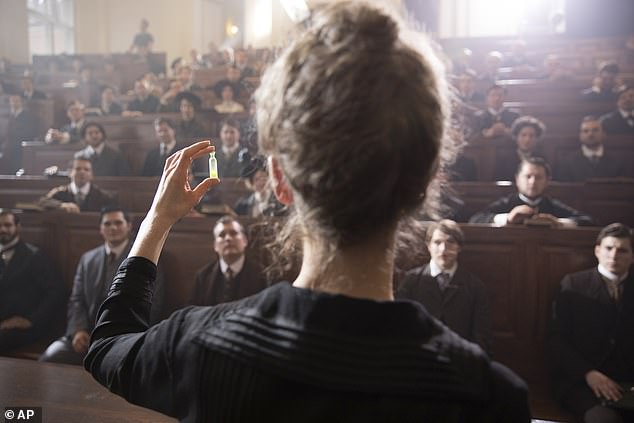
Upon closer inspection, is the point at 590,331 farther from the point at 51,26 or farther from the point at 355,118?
the point at 51,26

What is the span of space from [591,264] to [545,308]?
38 centimetres

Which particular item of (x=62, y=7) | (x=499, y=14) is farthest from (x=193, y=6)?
(x=499, y=14)

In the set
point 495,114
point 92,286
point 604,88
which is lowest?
point 92,286

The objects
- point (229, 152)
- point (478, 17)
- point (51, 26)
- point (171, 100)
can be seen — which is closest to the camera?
point (229, 152)

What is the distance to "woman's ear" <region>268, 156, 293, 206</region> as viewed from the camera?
66 cm

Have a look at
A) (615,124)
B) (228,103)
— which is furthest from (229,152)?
(615,124)

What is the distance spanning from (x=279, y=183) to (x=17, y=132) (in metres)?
8.76

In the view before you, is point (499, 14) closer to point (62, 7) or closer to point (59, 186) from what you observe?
point (62, 7)

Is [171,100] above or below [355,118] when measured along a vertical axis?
above

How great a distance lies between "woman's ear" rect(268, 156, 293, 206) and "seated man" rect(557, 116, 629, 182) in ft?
18.5

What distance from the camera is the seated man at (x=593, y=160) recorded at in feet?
18.5

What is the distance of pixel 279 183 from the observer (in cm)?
68

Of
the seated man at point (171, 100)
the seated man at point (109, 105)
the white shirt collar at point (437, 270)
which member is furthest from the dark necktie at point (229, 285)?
the seated man at point (109, 105)

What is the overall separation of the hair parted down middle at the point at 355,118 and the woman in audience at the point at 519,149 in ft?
17.9
